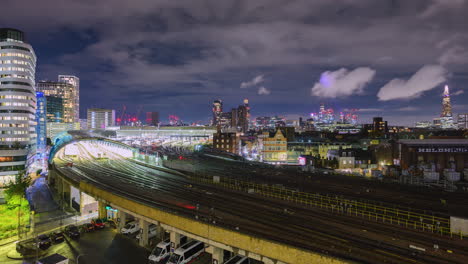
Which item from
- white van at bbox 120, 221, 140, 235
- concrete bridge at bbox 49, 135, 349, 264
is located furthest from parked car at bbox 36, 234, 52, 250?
white van at bbox 120, 221, 140, 235

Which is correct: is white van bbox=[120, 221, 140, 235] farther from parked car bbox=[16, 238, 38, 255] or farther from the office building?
the office building

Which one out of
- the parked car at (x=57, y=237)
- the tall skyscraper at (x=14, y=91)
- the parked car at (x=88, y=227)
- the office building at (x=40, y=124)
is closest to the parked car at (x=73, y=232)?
the parked car at (x=57, y=237)

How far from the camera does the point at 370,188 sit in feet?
160

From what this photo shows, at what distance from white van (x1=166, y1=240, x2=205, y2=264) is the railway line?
380cm

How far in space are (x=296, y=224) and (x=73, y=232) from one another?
33.4 metres

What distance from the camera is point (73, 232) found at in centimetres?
3962

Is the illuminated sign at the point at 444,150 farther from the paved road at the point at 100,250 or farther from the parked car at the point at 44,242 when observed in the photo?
the parked car at the point at 44,242

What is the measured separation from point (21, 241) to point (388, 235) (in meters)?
47.6

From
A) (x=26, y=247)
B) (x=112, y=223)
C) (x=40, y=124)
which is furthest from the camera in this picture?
(x=40, y=124)

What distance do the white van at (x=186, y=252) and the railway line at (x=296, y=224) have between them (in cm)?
380

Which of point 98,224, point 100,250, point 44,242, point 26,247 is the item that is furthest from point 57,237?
point 100,250

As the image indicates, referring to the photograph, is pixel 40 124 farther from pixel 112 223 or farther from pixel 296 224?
pixel 296 224

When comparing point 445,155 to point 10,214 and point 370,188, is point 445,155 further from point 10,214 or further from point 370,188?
point 10,214

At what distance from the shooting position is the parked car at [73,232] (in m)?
39.2
